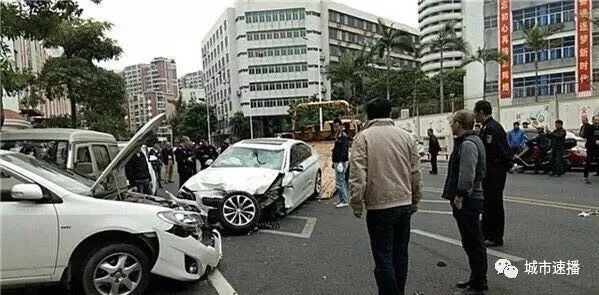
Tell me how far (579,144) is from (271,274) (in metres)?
13.8

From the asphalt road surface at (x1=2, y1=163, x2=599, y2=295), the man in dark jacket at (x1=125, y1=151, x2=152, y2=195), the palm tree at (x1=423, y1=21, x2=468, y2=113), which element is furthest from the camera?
the palm tree at (x1=423, y1=21, x2=468, y2=113)

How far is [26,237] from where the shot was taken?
4.21m

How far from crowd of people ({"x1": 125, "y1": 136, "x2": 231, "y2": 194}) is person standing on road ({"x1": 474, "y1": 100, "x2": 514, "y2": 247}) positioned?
548 cm

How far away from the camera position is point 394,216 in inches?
156

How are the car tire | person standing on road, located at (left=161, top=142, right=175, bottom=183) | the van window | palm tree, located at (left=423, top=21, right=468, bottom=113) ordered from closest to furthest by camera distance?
the car tire, the van window, person standing on road, located at (left=161, top=142, right=175, bottom=183), palm tree, located at (left=423, top=21, right=468, bottom=113)

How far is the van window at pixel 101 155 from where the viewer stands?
8.90m

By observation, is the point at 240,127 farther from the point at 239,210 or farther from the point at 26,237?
the point at 26,237

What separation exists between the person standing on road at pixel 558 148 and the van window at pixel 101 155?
473 inches

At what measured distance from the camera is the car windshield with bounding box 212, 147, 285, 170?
8.95 m

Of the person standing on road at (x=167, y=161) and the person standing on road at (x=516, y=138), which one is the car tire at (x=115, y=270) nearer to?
the person standing on road at (x=516, y=138)

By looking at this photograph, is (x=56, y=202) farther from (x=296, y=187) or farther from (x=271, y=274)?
(x=296, y=187)

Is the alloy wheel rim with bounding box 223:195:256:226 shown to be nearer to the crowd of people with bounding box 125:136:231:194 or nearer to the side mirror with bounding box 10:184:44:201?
the crowd of people with bounding box 125:136:231:194

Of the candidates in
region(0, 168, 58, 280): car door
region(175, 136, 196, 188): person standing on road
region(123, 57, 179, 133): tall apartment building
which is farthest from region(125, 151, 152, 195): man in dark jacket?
region(123, 57, 179, 133): tall apartment building

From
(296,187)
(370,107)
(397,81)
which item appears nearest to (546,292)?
(370,107)
